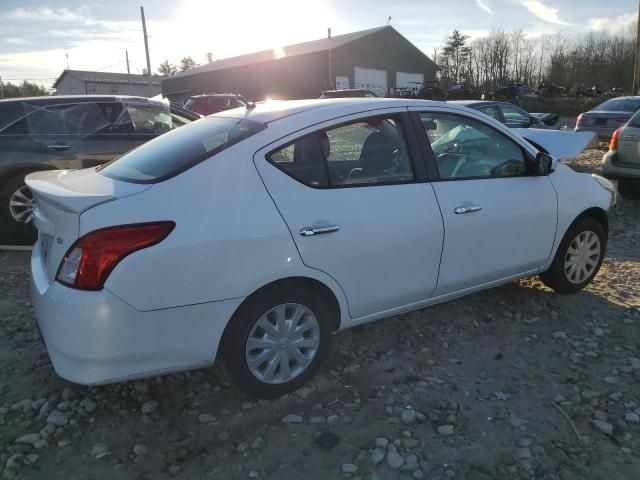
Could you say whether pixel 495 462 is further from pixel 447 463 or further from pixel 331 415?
pixel 331 415

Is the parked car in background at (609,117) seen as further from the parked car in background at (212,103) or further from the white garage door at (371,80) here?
the white garage door at (371,80)

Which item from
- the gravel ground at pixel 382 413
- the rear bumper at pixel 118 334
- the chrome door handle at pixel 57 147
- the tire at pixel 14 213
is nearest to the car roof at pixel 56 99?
the chrome door handle at pixel 57 147

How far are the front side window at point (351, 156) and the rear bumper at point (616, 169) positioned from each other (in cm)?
573

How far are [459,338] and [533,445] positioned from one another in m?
1.14

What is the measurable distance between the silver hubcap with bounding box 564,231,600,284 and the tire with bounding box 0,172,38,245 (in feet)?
17.8

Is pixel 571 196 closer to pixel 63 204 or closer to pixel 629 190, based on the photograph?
pixel 63 204

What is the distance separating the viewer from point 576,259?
13.6ft

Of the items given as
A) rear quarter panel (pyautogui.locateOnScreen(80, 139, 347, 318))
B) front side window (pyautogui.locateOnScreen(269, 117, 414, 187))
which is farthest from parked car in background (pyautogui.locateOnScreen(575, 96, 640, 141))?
rear quarter panel (pyautogui.locateOnScreen(80, 139, 347, 318))

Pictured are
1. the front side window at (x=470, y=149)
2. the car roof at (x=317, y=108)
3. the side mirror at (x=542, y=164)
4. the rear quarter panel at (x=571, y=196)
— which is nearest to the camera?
the car roof at (x=317, y=108)

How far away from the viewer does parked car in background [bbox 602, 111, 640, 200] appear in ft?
24.2

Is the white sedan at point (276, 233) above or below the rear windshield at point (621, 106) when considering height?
below

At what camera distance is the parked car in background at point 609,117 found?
41.5 ft

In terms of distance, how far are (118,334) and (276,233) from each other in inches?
34.6

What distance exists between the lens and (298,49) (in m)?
46.5
